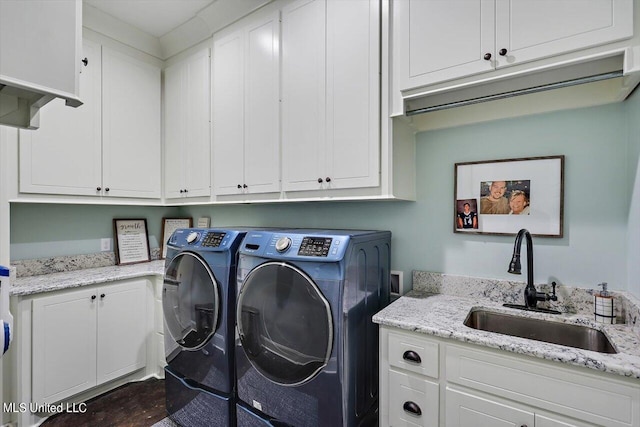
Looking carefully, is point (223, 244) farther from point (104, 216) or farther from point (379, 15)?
point (104, 216)

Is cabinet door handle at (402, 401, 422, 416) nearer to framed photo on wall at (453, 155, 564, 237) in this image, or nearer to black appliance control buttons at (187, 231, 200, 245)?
framed photo on wall at (453, 155, 564, 237)

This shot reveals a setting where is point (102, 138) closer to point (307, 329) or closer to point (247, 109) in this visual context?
point (247, 109)

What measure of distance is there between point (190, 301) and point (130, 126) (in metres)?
1.66

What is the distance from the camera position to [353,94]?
1.68m

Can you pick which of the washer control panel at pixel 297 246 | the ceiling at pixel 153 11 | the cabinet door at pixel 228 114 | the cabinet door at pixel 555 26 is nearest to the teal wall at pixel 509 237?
the cabinet door at pixel 555 26

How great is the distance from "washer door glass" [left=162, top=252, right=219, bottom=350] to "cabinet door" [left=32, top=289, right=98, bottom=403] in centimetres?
62

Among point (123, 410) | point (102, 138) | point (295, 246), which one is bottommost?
point (123, 410)

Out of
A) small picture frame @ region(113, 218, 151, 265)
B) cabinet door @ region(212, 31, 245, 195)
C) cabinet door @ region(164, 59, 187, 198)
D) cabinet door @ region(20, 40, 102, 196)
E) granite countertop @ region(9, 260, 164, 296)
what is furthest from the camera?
small picture frame @ region(113, 218, 151, 265)

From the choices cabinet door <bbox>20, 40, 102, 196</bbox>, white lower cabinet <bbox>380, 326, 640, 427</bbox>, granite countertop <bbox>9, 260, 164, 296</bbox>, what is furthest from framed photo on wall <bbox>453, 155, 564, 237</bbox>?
cabinet door <bbox>20, 40, 102, 196</bbox>

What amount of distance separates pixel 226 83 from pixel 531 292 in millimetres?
2300

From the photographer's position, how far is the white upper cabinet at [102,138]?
2154 mm

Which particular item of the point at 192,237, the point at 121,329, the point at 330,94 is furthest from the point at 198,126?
the point at 121,329

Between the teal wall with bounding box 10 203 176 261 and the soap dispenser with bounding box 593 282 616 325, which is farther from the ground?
the teal wall with bounding box 10 203 176 261

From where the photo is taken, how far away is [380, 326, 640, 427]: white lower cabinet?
1006mm
